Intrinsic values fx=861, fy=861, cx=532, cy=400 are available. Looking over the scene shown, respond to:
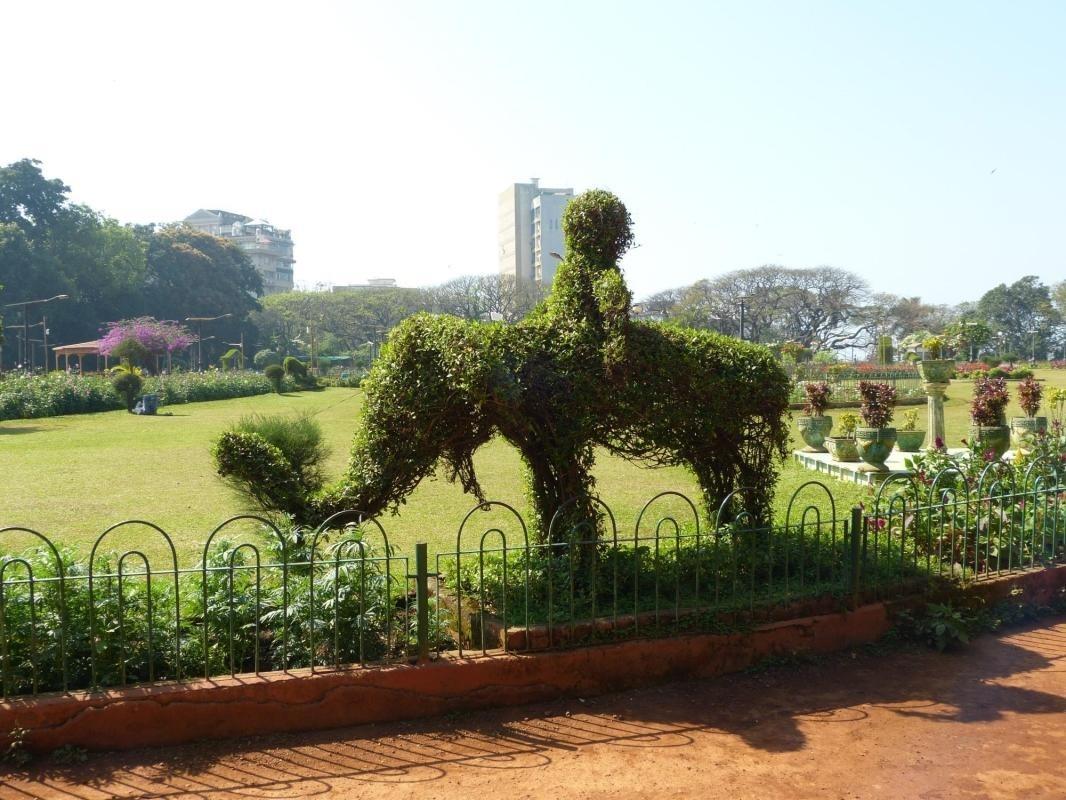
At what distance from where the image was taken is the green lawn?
27.0 feet

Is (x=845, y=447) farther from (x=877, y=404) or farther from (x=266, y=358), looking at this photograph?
Answer: (x=266, y=358)

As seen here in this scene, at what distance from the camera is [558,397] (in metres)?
4.71

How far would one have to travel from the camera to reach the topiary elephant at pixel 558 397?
4.56 m

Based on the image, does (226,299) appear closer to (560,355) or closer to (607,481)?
(607,481)

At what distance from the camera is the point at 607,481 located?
1159 centimetres

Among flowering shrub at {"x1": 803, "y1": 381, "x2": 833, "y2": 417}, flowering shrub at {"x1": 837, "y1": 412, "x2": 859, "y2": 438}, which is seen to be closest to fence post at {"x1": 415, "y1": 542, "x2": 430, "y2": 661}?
flowering shrub at {"x1": 837, "y1": 412, "x2": 859, "y2": 438}

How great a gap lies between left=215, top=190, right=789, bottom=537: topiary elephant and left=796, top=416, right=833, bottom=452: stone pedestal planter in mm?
9285

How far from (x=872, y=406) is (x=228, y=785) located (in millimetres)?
11254

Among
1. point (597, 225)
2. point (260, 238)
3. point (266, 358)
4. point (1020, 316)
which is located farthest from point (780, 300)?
point (260, 238)

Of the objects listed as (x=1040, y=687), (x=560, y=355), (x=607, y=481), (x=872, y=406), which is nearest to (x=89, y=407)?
(x=607, y=481)

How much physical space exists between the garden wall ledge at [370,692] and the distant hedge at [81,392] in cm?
2212

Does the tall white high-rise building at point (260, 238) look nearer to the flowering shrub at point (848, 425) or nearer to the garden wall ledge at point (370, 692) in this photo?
the flowering shrub at point (848, 425)

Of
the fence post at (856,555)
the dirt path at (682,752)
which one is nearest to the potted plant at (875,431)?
the fence post at (856,555)

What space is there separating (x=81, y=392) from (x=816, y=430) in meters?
21.0
